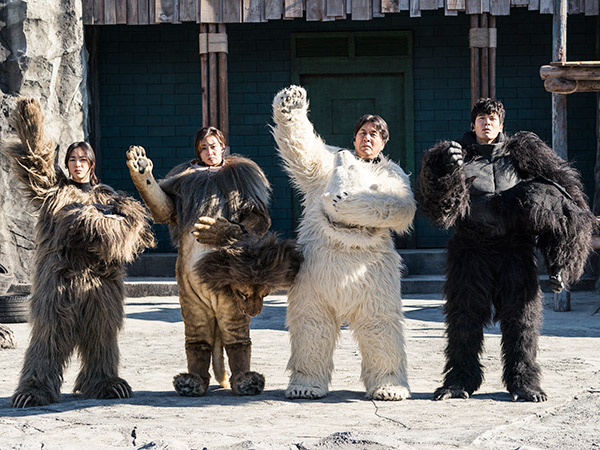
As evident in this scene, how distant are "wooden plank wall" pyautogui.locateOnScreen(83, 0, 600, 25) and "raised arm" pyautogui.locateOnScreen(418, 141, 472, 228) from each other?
6.00m

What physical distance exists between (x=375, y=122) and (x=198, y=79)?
7.43 metres

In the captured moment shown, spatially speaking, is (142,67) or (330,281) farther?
(142,67)

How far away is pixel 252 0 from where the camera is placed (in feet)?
36.2

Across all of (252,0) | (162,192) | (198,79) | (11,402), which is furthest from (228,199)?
(198,79)

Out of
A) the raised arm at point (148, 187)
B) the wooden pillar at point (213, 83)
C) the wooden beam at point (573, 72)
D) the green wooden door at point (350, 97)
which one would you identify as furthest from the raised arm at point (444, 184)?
the green wooden door at point (350, 97)

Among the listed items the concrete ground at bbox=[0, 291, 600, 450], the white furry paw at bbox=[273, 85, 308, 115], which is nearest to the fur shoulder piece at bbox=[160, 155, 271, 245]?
the white furry paw at bbox=[273, 85, 308, 115]

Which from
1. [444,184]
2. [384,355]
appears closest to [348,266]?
[384,355]

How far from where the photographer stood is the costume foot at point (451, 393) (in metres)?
5.35

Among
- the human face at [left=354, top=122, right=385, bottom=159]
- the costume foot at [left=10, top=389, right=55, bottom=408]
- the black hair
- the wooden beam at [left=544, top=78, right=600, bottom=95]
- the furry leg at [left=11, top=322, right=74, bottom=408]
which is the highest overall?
the wooden beam at [left=544, top=78, right=600, bottom=95]

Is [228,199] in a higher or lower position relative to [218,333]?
higher

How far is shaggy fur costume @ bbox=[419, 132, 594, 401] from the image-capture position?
5238mm

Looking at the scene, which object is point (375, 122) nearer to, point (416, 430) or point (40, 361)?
point (416, 430)

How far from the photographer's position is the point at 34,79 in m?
11.0

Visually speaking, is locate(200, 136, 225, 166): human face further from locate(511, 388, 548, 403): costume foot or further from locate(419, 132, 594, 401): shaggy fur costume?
locate(511, 388, 548, 403): costume foot
